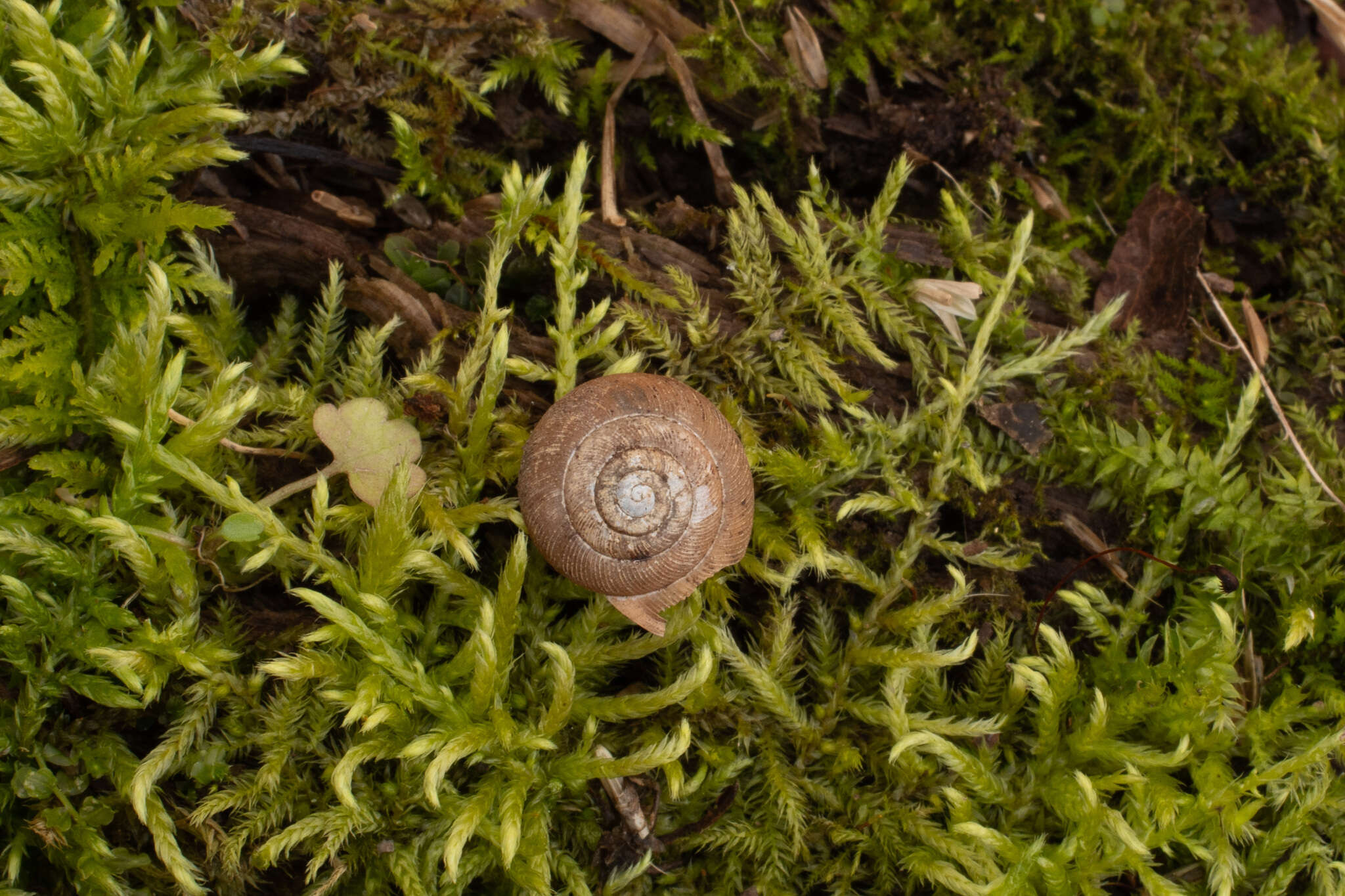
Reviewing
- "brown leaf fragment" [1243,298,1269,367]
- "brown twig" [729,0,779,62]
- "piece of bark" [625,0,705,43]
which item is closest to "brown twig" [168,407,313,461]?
"piece of bark" [625,0,705,43]

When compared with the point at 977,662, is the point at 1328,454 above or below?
above

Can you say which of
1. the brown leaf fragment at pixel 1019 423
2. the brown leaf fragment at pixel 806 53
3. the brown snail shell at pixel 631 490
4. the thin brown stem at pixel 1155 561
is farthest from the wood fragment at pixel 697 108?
the thin brown stem at pixel 1155 561

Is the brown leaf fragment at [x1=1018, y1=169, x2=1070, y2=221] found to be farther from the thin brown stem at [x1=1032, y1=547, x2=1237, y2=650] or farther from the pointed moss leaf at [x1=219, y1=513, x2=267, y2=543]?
the pointed moss leaf at [x1=219, y1=513, x2=267, y2=543]

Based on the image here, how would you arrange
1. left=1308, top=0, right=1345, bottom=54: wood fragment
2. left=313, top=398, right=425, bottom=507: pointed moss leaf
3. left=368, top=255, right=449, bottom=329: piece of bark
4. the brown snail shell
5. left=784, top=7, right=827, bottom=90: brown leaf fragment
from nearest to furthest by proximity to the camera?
the brown snail shell → left=313, top=398, right=425, bottom=507: pointed moss leaf → left=368, top=255, right=449, bottom=329: piece of bark → left=784, top=7, right=827, bottom=90: brown leaf fragment → left=1308, top=0, right=1345, bottom=54: wood fragment

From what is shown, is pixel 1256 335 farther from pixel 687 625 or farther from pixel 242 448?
pixel 242 448

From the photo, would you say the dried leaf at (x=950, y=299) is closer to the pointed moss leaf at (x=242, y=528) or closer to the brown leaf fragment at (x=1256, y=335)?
the brown leaf fragment at (x=1256, y=335)

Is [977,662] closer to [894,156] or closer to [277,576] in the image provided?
[894,156]

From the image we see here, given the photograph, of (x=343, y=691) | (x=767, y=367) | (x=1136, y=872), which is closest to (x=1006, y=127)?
(x=767, y=367)
